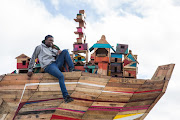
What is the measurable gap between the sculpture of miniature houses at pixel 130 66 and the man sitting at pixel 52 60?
190cm

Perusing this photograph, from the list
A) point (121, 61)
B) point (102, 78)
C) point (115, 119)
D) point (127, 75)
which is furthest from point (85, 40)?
point (115, 119)

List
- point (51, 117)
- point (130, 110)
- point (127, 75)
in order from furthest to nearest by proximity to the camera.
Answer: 1. point (127, 75)
2. point (130, 110)
3. point (51, 117)

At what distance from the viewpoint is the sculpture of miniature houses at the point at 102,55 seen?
241 inches

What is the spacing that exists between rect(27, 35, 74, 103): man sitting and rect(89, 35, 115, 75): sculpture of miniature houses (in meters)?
1.29

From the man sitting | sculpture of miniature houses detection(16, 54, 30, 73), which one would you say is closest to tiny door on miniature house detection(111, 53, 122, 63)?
the man sitting

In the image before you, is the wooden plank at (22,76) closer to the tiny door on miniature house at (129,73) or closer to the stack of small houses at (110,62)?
the stack of small houses at (110,62)

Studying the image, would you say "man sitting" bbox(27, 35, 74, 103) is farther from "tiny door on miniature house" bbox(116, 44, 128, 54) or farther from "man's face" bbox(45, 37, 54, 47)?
"tiny door on miniature house" bbox(116, 44, 128, 54)

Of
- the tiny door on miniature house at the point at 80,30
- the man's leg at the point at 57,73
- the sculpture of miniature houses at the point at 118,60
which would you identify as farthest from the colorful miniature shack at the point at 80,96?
the tiny door on miniature house at the point at 80,30

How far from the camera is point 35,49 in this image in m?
5.26

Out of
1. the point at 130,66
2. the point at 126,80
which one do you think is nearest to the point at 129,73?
the point at 130,66

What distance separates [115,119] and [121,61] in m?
2.12

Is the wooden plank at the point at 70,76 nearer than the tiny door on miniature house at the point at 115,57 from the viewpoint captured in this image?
Yes

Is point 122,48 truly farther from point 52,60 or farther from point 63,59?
point 52,60

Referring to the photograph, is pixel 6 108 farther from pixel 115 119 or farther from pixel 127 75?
pixel 127 75
